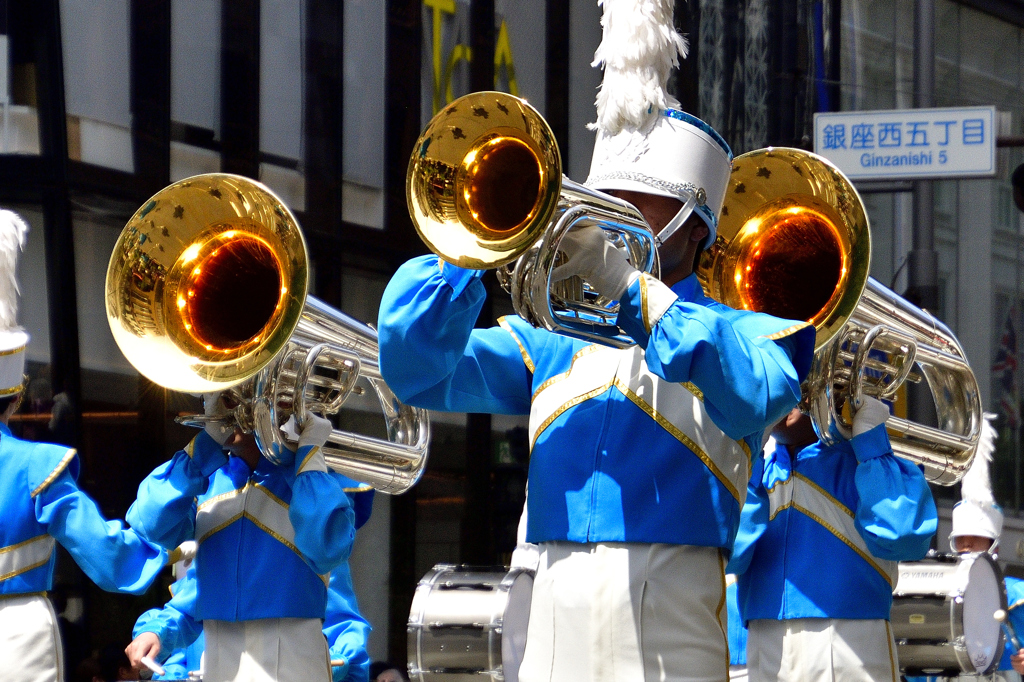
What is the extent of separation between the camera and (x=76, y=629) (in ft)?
23.0

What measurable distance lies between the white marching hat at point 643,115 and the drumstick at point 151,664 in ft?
8.64

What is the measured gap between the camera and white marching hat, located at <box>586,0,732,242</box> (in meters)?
3.12

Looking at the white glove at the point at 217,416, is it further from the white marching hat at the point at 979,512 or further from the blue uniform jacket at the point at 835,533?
the white marching hat at the point at 979,512

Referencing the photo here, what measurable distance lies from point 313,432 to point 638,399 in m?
1.89

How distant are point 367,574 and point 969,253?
8.30 meters

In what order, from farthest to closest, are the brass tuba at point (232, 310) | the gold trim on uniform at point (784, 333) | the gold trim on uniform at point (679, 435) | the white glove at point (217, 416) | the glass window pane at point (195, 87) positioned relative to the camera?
the glass window pane at point (195, 87)
the white glove at point (217, 416)
the brass tuba at point (232, 310)
the gold trim on uniform at point (784, 333)
the gold trim on uniform at point (679, 435)

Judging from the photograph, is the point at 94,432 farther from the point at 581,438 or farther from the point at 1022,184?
the point at 1022,184

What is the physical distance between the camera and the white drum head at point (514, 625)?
494 centimetres

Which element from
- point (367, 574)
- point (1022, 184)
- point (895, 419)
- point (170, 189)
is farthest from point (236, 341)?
point (1022, 184)

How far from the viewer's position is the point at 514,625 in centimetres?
500

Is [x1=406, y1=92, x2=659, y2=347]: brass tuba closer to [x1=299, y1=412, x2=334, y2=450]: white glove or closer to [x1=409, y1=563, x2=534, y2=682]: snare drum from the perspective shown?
[x1=299, y1=412, x2=334, y2=450]: white glove

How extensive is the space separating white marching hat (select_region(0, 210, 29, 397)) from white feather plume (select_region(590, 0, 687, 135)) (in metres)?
2.92

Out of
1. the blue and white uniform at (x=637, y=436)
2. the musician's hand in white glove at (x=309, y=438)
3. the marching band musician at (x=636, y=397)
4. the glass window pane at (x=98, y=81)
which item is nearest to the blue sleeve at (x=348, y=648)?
the musician's hand in white glove at (x=309, y=438)

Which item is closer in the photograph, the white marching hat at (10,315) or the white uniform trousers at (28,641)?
the white uniform trousers at (28,641)
